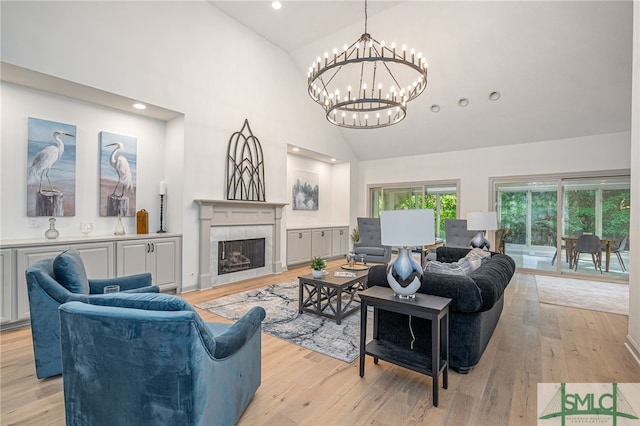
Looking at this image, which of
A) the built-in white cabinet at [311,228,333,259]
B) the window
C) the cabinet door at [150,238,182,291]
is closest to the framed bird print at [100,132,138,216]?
the cabinet door at [150,238,182,291]

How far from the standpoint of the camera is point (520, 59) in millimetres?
4938

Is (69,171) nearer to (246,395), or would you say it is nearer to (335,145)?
(246,395)

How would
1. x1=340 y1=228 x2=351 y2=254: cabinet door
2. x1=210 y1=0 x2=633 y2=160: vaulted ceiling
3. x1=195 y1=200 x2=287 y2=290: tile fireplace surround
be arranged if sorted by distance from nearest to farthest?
x1=210 y1=0 x2=633 y2=160: vaulted ceiling, x1=195 y1=200 x2=287 y2=290: tile fireplace surround, x1=340 y1=228 x2=351 y2=254: cabinet door

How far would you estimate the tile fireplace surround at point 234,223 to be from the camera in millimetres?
4730

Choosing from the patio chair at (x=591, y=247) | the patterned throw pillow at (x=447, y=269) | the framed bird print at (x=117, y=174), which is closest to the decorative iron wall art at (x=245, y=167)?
the framed bird print at (x=117, y=174)

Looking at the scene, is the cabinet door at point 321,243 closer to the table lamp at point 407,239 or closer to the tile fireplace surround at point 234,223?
the tile fireplace surround at point 234,223

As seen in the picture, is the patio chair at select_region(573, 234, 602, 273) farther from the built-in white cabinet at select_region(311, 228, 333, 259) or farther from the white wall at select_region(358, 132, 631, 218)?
the built-in white cabinet at select_region(311, 228, 333, 259)

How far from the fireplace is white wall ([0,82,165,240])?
45.9 inches

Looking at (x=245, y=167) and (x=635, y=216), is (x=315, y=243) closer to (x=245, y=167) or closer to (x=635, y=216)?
(x=245, y=167)

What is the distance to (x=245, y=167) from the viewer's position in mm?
5422

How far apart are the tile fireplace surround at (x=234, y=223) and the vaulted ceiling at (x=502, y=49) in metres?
3.23

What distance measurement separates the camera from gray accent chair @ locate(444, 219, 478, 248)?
621cm

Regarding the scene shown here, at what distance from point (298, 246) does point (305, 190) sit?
1717 millimetres

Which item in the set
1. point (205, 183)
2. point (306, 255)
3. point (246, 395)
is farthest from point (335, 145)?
point (246, 395)
